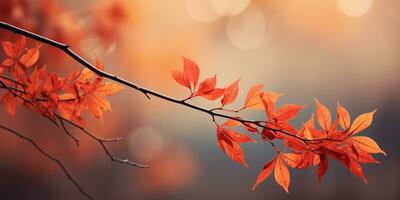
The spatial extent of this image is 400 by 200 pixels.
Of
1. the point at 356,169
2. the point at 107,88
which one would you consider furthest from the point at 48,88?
the point at 356,169

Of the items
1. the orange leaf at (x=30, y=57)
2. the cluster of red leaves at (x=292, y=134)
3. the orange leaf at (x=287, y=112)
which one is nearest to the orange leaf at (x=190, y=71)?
the cluster of red leaves at (x=292, y=134)

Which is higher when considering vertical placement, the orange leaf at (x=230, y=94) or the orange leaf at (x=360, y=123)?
the orange leaf at (x=230, y=94)

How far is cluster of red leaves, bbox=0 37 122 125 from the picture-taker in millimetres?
587

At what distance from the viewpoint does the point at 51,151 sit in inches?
109

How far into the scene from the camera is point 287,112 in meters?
0.50

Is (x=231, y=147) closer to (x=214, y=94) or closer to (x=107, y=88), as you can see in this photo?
(x=214, y=94)

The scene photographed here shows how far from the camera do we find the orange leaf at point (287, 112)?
49 centimetres

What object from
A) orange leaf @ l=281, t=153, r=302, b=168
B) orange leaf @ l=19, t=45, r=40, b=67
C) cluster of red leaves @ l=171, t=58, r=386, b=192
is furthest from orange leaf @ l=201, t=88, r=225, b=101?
orange leaf @ l=19, t=45, r=40, b=67

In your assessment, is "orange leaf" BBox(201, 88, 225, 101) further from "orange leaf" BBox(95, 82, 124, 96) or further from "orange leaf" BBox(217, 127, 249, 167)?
"orange leaf" BBox(95, 82, 124, 96)

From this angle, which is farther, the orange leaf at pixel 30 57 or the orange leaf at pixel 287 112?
the orange leaf at pixel 30 57

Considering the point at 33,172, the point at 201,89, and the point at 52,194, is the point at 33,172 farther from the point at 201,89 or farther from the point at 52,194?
the point at 201,89

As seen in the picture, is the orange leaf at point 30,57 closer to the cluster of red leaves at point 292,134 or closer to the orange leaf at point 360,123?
the cluster of red leaves at point 292,134

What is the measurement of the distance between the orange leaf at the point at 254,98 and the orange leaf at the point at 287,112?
1.3 inches

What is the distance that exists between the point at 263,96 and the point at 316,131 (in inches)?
2.8
